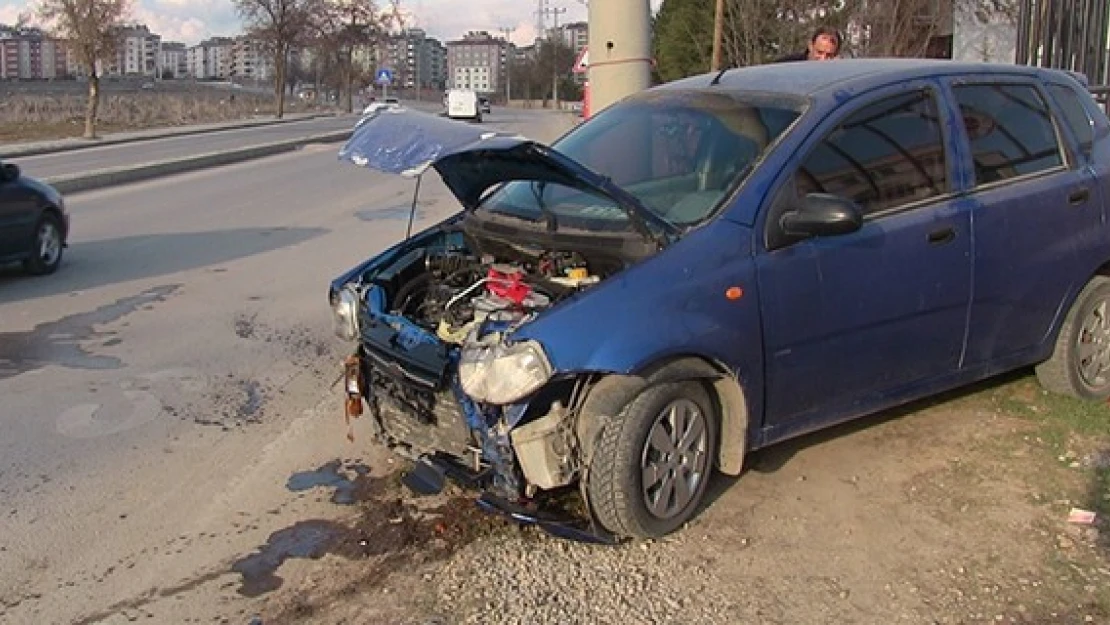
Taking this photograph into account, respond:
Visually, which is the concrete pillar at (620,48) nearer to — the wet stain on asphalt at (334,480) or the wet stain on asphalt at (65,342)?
the wet stain on asphalt at (65,342)

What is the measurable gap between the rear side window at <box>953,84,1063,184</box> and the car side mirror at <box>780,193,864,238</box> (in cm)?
115

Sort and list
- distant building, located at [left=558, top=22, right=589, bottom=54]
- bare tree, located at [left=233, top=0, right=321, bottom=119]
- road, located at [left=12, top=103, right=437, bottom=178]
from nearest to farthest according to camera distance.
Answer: road, located at [left=12, top=103, right=437, bottom=178] < bare tree, located at [left=233, top=0, right=321, bottom=119] < distant building, located at [left=558, top=22, right=589, bottom=54]

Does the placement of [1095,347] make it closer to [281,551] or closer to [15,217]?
[281,551]

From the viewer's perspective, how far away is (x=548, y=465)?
157 inches

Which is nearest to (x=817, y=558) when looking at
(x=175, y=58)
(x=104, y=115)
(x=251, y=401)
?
(x=251, y=401)

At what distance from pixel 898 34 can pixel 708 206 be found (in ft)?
39.7

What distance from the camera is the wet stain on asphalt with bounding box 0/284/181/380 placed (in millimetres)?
6945

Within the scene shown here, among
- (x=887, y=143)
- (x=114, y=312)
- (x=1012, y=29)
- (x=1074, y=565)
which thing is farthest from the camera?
(x=1012, y=29)

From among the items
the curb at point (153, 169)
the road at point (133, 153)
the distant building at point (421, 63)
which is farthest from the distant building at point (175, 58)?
the curb at point (153, 169)

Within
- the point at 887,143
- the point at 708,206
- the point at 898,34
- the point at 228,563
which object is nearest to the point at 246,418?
the point at 228,563

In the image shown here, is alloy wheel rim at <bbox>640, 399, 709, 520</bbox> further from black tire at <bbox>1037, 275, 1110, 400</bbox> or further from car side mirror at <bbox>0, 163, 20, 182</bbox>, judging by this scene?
car side mirror at <bbox>0, 163, 20, 182</bbox>

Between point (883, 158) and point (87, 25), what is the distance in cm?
3403

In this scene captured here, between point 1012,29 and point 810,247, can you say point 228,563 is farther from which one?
point 1012,29

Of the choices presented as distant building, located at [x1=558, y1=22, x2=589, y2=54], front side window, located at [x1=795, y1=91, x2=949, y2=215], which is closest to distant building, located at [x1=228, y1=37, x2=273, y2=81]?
distant building, located at [x1=558, y1=22, x2=589, y2=54]
